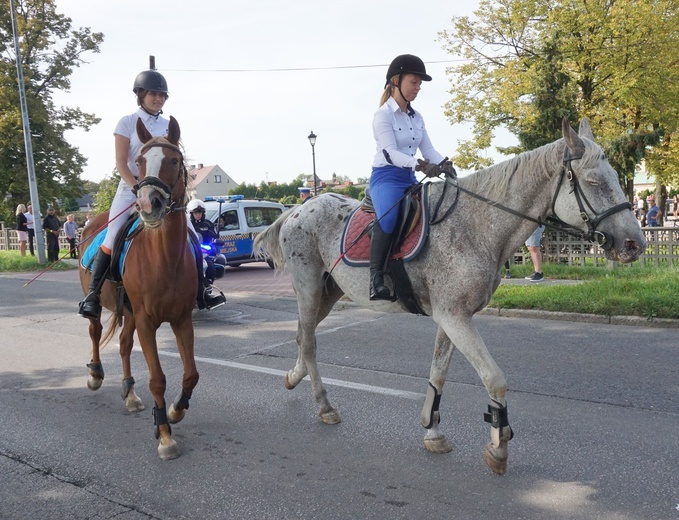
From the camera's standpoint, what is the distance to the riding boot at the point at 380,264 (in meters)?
4.22

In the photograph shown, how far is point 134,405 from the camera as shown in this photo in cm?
524

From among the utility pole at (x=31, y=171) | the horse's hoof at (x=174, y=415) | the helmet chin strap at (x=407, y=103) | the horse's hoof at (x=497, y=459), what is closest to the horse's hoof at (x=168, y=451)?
the horse's hoof at (x=174, y=415)

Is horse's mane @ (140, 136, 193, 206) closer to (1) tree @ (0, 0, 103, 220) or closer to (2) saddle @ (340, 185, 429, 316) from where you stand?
(2) saddle @ (340, 185, 429, 316)

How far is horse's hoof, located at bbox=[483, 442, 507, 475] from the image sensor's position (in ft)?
11.9

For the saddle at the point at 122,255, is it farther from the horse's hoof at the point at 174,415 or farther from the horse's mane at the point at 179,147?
the horse's hoof at the point at 174,415

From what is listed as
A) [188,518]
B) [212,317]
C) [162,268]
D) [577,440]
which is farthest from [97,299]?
[212,317]

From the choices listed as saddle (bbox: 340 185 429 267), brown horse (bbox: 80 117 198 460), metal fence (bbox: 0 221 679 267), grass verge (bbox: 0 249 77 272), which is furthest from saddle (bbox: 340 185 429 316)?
grass verge (bbox: 0 249 77 272)

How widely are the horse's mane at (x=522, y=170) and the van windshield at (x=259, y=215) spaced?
15.9 m

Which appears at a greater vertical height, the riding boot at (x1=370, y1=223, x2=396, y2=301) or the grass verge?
the riding boot at (x1=370, y1=223, x2=396, y2=301)

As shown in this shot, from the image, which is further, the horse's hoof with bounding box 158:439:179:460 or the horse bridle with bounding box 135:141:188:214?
the horse's hoof with bounding box 158:439:179:460

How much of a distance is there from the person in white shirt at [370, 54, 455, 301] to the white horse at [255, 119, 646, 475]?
235 mm

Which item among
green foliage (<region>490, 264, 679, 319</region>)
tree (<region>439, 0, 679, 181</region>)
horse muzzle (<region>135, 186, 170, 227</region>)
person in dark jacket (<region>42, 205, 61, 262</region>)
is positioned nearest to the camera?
horse muzzle (<region>135, 186, 170, 227</region>)

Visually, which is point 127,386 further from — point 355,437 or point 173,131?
point 173,131

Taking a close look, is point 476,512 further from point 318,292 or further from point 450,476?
point 318,292
